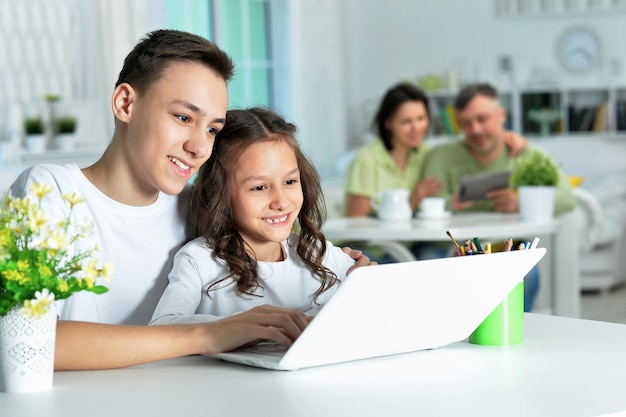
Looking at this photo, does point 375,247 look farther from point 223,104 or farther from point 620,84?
point 620,84

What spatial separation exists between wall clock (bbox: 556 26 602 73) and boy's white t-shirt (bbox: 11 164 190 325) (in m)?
5.53

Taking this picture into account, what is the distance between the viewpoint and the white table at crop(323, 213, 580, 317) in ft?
10.9

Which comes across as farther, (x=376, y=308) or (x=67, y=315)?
(x=67, y=315)

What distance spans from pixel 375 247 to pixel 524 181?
640mm

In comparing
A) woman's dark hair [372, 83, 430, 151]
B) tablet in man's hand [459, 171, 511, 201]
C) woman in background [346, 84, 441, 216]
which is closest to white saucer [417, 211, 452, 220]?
tablet in man's hand [459, 171, 511, 201]

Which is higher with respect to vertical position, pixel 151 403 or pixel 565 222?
pixel 151 403

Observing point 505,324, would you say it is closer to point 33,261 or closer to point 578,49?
point 33,261

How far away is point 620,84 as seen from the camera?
669 cm

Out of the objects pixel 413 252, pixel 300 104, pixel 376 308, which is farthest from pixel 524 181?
pixel 300 104

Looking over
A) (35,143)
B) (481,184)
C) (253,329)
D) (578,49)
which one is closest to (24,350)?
(253,329)

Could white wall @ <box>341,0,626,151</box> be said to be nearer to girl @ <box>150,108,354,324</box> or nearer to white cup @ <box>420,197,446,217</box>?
white cup @ <box>420,197,446,217</box>

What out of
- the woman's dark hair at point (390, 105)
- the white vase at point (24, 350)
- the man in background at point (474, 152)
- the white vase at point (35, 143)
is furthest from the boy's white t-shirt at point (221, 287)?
the white vase at point (35, 143)

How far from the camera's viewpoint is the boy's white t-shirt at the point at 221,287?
5.27 ft

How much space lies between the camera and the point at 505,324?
1.46 metres
